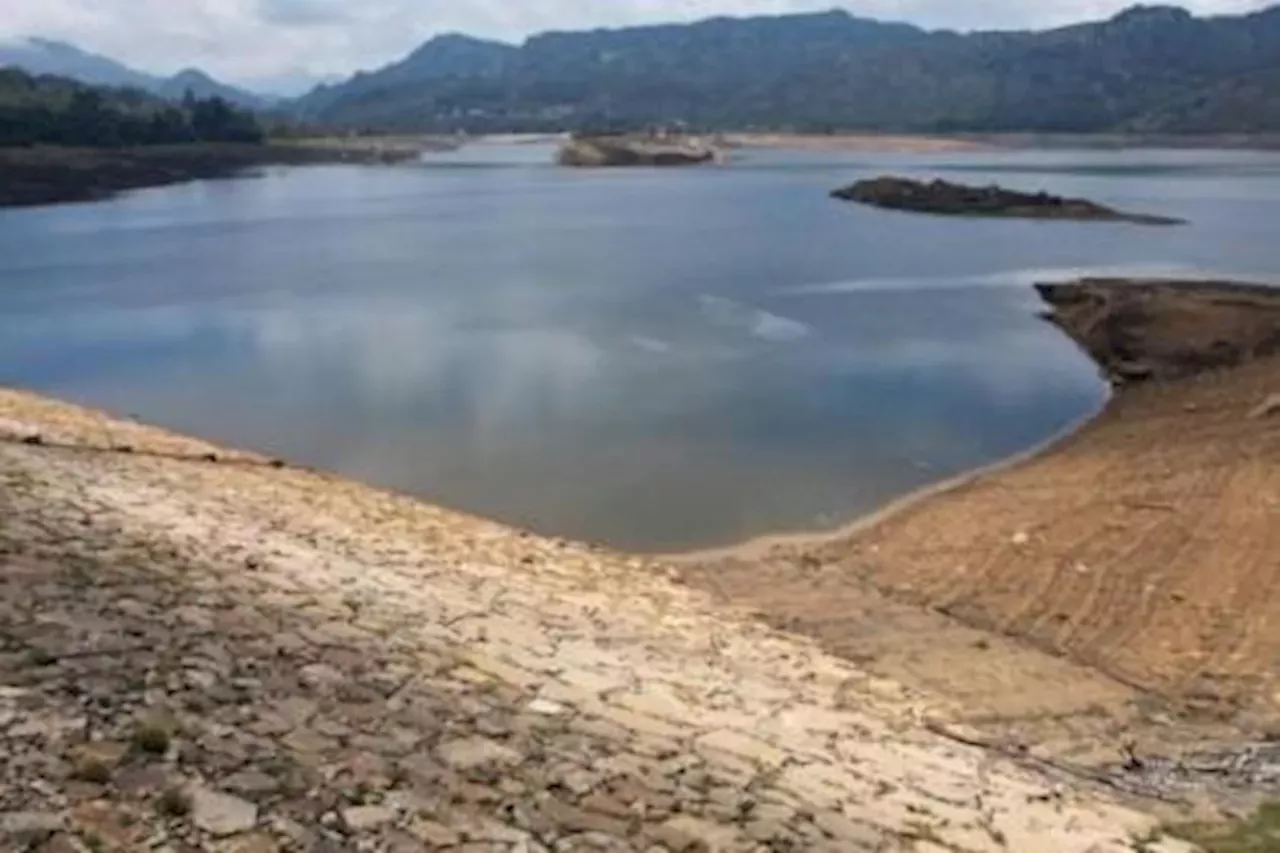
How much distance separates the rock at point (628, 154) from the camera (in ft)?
440

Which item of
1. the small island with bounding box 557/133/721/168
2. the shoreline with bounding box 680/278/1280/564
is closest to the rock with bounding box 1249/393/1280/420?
the shoreline with bounding box 680/278/1280/564

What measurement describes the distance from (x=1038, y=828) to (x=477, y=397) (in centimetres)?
1985

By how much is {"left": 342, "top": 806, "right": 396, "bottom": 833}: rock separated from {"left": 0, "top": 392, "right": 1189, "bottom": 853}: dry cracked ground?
2cm

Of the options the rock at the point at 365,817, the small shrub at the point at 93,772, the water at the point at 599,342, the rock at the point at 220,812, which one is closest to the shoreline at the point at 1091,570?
the water at the point at 599,342

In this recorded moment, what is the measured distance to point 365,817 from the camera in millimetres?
6602

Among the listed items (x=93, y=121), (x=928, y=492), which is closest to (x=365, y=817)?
(x=928, y=492)

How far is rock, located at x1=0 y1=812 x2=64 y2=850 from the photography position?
18.9 feet

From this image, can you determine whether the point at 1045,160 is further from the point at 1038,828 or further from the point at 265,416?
the point at 1038,828

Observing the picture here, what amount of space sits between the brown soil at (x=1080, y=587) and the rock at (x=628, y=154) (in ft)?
370

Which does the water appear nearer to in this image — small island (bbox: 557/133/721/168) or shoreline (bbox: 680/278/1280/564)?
shoreline (bbox: 680/278/1280/564)

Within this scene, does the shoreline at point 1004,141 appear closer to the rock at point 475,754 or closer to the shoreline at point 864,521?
the shoreline at point 864,521

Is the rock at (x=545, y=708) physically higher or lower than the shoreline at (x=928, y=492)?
higher

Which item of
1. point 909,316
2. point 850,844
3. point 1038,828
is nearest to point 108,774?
point 850,844

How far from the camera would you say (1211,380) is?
27.4 m
